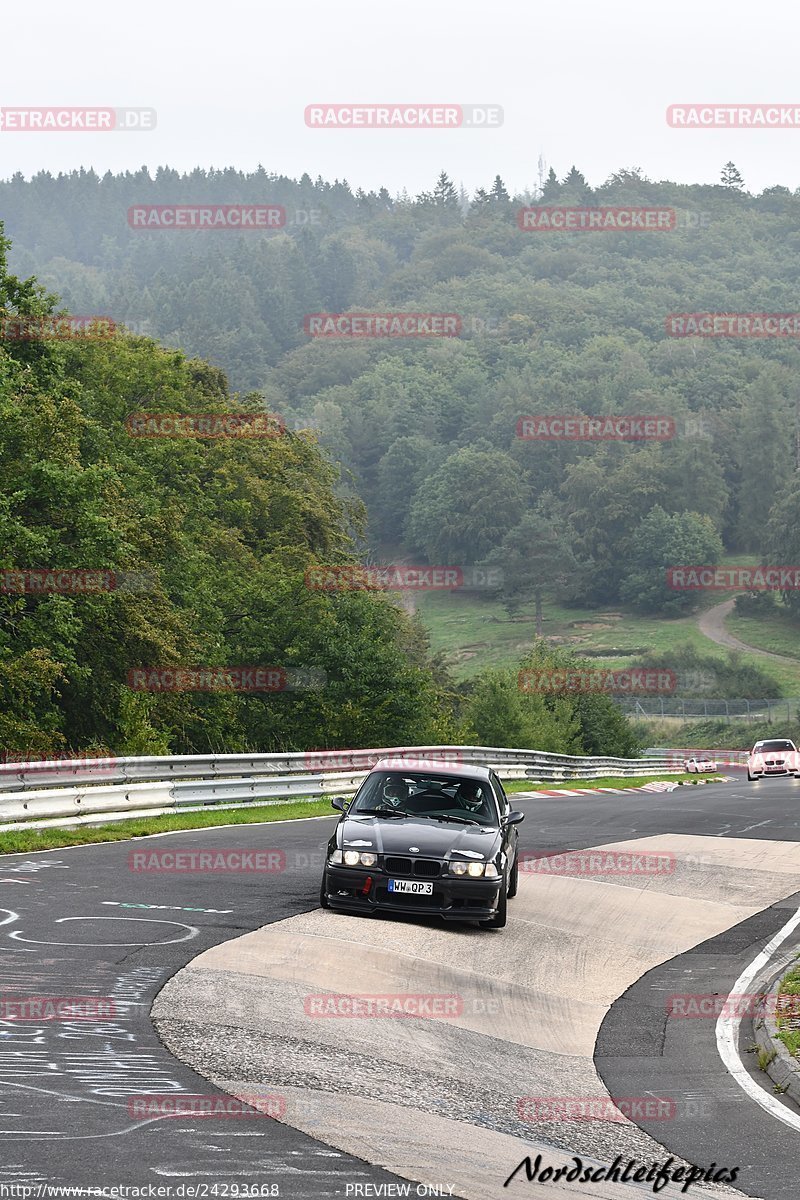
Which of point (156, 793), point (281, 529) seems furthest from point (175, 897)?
point (281, 529)

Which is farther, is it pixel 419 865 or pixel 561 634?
pixel 561 634

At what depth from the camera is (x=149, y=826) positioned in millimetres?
21500

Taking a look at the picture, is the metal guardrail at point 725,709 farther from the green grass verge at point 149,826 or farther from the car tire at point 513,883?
the car tire at point 513,883

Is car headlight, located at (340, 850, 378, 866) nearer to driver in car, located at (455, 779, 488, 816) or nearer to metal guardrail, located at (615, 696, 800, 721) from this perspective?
driver in car, located at (455, 779, 488, 816)

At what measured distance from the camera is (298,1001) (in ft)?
33.1

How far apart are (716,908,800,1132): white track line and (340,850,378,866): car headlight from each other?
132 inches

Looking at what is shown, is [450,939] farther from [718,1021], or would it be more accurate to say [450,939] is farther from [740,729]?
[740,729]

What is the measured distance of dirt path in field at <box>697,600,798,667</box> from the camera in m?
150

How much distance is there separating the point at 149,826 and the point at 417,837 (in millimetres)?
8910

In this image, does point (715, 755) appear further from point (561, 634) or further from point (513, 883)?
point (513, 883)

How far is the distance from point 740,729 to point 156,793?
92207 millimetres

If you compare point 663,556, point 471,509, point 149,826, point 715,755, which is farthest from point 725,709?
point 471,509

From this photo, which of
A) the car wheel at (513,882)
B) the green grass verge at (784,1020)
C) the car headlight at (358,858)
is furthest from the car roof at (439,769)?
the green grass verge at (784,1020)

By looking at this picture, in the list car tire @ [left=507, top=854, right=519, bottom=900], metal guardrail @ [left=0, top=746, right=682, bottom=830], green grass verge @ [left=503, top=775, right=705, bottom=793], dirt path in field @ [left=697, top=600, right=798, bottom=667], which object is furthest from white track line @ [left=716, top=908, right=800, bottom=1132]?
dirt path in field @ [left=697, top=600, right=798, bottom=667]
